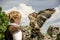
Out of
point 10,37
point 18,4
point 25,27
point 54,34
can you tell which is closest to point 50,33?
point 54,34

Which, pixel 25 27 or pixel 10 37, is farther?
pixel 25 27

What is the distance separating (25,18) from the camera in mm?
3617

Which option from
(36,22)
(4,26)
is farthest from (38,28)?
(4,26)

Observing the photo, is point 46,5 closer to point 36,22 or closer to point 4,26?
point 36,22

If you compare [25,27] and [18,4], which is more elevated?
[18,4]

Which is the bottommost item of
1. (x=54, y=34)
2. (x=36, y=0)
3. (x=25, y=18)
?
(x=54, y=34)

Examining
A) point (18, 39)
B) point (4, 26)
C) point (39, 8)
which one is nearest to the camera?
point (18, 39)

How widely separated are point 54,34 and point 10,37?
3.37 feet

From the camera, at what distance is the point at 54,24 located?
3631 millimetres

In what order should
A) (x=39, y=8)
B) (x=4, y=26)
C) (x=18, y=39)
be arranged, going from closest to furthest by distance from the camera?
(x=18, y=39)
(x=4, y=26)
(x=39, y=8)

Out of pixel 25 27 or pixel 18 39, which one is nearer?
pixel 18 39

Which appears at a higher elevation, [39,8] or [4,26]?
[39,8]

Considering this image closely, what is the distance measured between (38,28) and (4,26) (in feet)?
1.79

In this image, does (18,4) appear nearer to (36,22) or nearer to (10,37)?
(36,22)
